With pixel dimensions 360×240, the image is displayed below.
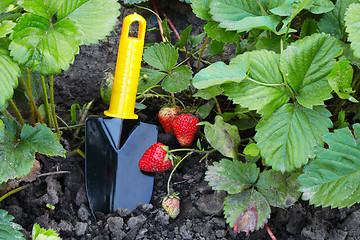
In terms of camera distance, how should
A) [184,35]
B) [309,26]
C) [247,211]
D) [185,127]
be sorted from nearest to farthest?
[247,211]
[309,26]
[185,127]
[184,35]

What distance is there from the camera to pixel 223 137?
3.85 feet

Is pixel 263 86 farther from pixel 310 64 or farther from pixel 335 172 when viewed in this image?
pixel 335 172

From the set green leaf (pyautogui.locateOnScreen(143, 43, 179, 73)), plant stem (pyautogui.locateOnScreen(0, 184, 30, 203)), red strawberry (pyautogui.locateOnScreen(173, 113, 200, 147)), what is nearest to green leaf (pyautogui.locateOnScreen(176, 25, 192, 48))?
green leaf (pyautogui.locateOnScreen(143, 43, 179, 73))

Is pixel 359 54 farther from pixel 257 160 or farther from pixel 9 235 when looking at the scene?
pixel 9 235

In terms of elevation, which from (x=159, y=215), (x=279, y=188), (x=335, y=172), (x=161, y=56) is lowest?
(x=159, y=215)

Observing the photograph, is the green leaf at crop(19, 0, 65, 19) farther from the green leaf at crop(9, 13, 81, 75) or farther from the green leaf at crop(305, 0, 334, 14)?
the green leaf at crop(305, 0, 334, 14)

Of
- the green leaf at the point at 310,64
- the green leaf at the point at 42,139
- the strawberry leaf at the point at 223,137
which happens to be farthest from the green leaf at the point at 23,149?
the green leaf at the point at 310,64

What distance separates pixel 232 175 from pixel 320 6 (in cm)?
60

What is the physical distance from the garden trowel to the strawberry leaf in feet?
0.89

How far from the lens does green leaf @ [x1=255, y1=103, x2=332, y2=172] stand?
3.09ft

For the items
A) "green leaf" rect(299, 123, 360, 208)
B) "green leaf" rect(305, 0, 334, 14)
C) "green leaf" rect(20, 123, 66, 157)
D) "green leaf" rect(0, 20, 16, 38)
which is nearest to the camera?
"green leaf" rect(0, 20, 16, 38)

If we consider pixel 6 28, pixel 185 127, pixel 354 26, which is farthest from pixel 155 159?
pixel 354 26

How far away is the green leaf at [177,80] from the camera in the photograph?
1.27 m

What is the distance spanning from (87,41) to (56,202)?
1.81 feet
